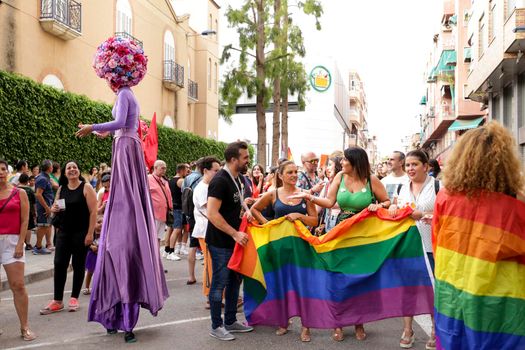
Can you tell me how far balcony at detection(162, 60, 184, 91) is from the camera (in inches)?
1236

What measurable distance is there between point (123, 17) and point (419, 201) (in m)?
22.9

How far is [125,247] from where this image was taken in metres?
6.22

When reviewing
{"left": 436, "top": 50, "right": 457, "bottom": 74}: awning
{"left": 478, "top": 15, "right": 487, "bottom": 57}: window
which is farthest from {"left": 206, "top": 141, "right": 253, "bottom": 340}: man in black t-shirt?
{"left": 436, "top": 50, "right": 457, "bottom": 74}: awning

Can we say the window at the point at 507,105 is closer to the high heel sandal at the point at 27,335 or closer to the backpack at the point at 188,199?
the backpack at the point at 188,199

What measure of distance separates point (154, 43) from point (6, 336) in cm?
2538

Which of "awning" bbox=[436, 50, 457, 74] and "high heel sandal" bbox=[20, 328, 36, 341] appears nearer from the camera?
"high heel sandal" bbox=[20, 328, 36, 341]

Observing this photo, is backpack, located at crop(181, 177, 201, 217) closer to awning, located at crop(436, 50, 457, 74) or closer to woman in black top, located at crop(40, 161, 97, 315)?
woman in black top, located at crop(40, 161, 97, 315)

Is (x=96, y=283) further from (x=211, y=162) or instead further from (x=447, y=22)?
(x=447, y=22)

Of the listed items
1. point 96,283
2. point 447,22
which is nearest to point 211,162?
point 96,283

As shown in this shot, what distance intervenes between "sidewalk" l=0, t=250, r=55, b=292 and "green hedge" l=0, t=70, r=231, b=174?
3755 mm

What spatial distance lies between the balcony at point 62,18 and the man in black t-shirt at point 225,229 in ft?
50.4

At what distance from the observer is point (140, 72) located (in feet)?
21.6

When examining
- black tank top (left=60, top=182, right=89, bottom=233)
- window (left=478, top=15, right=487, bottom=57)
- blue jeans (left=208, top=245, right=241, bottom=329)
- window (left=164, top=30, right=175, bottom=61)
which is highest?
window (left=164, top=30, right=175, bottom=61)

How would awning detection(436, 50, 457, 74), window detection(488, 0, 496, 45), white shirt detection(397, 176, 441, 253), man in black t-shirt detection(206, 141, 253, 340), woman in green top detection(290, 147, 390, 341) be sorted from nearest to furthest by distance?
white shirt detection(397, 176, 441, 253), man in black t-shirt detection(206, 141, 253, 340), woman in green top detection(290, 147, 390, 341), window detection(488, 0, 496, 45), awning detection(436, 50, 457, 74)
